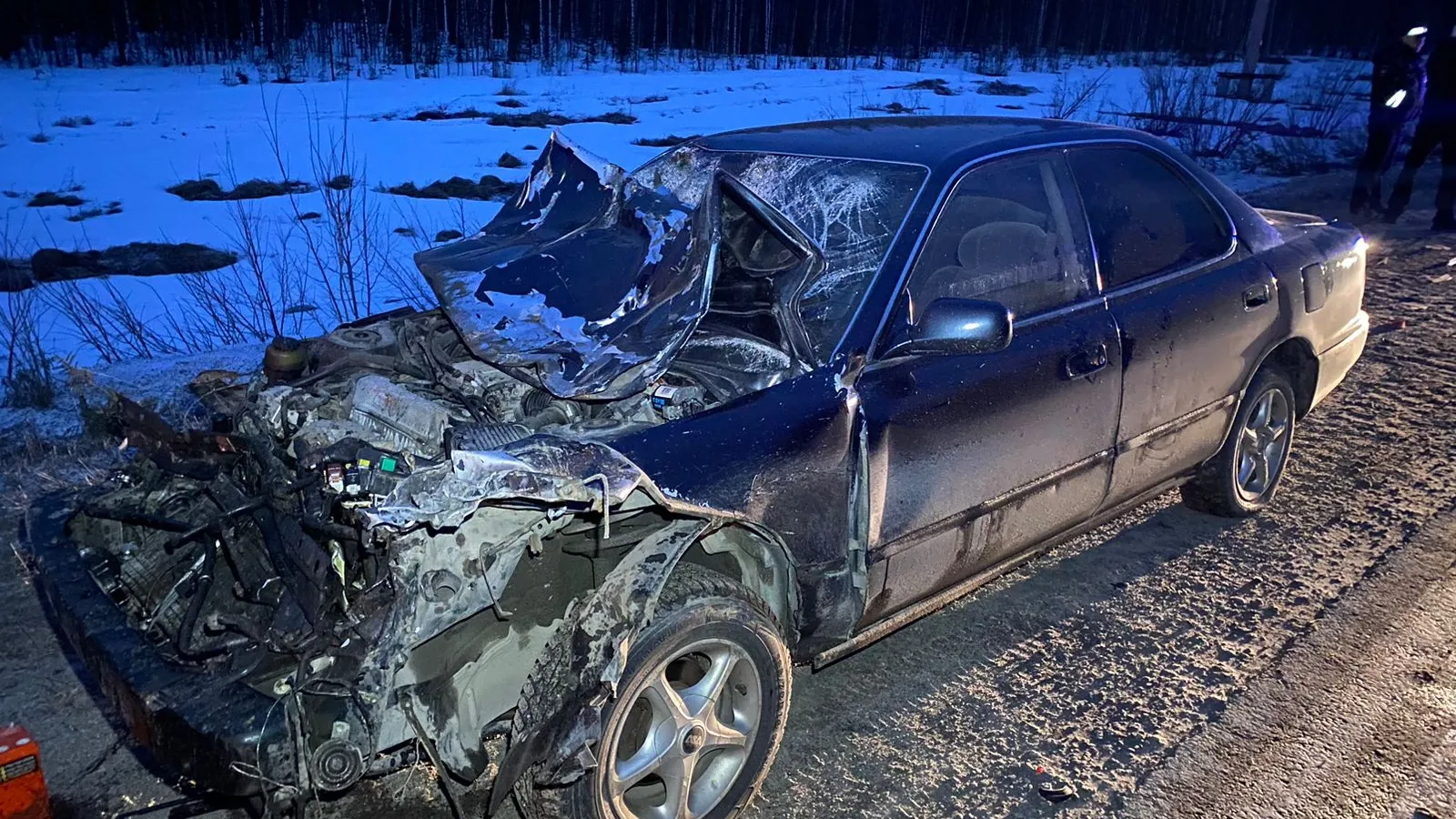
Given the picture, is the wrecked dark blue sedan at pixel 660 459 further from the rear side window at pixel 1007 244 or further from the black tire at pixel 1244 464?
the black tire at pixel 1244 464

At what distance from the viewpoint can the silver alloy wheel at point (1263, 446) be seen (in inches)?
175

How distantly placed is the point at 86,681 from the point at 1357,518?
502 cm

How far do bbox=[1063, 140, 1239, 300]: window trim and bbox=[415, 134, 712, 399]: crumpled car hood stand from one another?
1.42m

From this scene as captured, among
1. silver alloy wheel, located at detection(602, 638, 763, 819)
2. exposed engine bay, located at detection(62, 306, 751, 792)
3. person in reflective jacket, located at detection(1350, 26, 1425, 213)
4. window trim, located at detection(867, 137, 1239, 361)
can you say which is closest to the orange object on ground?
exposed engine bay, located at detection(62, 306, 751, 792)

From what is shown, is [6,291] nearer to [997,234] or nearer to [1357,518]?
[997,234]

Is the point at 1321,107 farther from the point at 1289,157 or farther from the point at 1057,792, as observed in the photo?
the point at 1057,792

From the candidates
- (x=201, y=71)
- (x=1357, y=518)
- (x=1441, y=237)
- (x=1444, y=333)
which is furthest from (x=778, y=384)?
(x=201, y=71)

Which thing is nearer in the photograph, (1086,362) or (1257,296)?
(1086,362)

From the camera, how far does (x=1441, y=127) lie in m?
9.45

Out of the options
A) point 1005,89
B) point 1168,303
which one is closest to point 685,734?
point 1168,303

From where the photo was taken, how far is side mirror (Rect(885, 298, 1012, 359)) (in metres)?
2.92

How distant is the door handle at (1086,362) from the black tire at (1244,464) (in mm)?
1154

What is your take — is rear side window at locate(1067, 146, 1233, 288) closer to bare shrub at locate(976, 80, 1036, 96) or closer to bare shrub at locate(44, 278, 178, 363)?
bare shrub at locate(44, 278, 178, 363)

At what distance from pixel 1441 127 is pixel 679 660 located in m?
10.0
